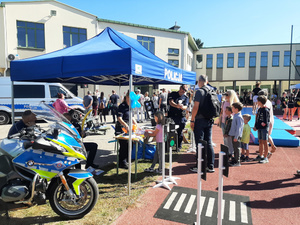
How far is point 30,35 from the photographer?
18.8 m

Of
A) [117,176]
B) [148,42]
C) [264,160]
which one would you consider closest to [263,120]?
[264,160]

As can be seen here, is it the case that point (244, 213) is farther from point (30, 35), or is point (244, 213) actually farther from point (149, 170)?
point (30, 35)

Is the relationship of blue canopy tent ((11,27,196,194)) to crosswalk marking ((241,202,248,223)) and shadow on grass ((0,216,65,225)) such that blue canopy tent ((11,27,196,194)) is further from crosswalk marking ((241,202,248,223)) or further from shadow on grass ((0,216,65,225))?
crosswalk marking ((241,202,248,223))

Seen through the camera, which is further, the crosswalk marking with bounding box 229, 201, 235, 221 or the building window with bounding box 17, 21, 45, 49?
the building window with bounding box 17, 21, 45, 49

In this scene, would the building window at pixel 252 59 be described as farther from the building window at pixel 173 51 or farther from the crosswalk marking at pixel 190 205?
the crosswalk marking at pixel 190 205

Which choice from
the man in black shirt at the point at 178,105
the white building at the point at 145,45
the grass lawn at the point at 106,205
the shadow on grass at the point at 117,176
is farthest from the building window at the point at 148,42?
the grass lawn at the point at 106,205

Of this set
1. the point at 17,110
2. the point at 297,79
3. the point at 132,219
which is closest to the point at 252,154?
the point at 132,219

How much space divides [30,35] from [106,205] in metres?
20.2

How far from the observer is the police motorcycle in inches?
110

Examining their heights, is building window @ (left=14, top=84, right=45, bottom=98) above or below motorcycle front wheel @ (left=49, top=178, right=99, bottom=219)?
above

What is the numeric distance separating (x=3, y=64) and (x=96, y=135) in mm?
14353

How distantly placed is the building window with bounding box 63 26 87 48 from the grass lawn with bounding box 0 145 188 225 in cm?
1884

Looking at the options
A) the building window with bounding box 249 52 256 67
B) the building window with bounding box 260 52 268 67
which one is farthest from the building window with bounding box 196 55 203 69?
the building window with bounding box 260 52 268 67

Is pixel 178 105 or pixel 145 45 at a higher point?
pixel 145 45
